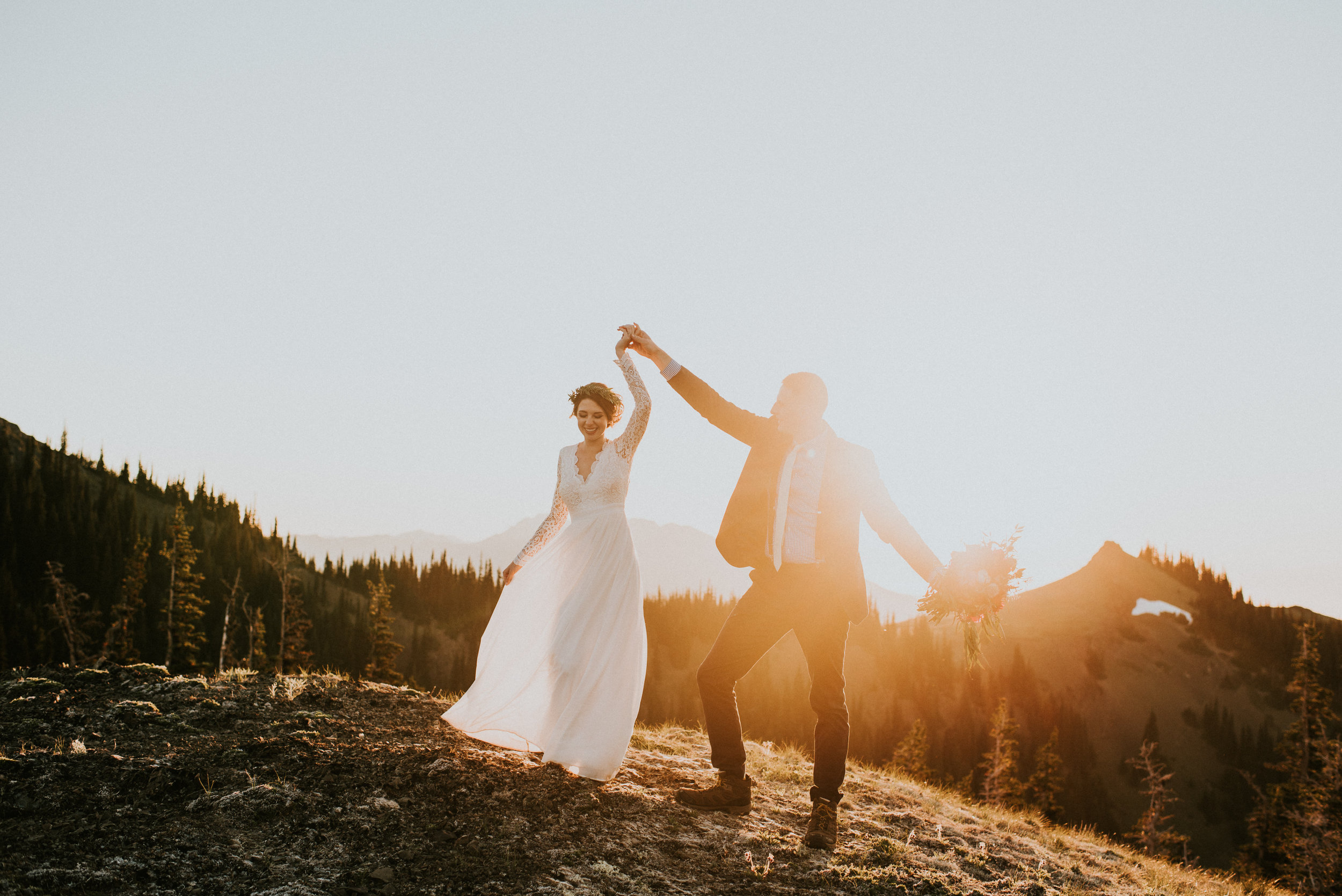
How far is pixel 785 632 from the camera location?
A: 5.54 metres

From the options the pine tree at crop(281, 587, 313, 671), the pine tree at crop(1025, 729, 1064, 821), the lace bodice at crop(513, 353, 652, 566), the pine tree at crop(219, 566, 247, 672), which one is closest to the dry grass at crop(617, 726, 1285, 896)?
the lace bodice at crop(513, 353, 652, 566)

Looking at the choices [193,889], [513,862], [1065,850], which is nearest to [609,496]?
[513,862]

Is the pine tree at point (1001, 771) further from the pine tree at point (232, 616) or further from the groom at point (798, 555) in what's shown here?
the pine tree at point (232, 616)

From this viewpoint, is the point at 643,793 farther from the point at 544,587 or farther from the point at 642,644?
the point at 544,587

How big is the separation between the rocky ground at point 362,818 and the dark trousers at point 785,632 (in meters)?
0.89

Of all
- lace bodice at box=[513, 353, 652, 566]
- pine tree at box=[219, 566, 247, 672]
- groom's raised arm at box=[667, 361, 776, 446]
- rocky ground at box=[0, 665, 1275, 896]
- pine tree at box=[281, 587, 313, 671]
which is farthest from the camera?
pine tree at box=[219, 566, 247, 672]

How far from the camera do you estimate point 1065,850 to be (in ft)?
25.7

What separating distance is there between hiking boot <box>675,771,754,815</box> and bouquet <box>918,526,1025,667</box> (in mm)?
1973

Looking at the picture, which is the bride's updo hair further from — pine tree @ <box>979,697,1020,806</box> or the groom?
pine tree @ <box>979,697,1020,806</box>

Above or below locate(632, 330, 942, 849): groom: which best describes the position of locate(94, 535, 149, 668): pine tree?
below

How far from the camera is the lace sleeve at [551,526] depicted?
6.74m

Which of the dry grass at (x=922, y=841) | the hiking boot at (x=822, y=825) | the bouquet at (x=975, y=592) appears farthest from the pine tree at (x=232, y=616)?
the bouquet at (x=975, y=592)

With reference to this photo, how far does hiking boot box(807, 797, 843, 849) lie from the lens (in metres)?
5.41

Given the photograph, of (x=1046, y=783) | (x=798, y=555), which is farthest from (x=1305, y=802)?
(x=798, y=555)
